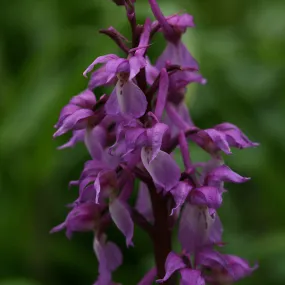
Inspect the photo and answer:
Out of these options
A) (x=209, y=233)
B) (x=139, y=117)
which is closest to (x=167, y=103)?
(x=139, y=117)

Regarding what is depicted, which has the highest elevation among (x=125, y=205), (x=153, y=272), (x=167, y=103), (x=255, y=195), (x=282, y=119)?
(x=167, y=103)

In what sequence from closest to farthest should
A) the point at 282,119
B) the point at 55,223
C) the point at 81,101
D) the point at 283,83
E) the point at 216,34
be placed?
the point at 81,101 → the point at 55,223 → the point at 282,119 → the point at 283,83 → the point at 216,34

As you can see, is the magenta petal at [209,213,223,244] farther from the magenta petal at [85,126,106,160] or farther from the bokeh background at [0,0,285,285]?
the bokeh background at [0,0,285,285]


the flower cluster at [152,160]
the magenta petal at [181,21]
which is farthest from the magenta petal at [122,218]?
the magenta petal at [181,21]

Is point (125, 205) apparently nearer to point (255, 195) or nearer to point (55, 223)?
point (55, 223)

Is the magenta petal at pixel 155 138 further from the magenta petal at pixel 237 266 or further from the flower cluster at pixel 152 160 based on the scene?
the magenta petal at pixel 237 266

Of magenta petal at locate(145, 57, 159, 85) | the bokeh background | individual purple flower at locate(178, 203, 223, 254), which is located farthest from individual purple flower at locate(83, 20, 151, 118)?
the bokeh background
